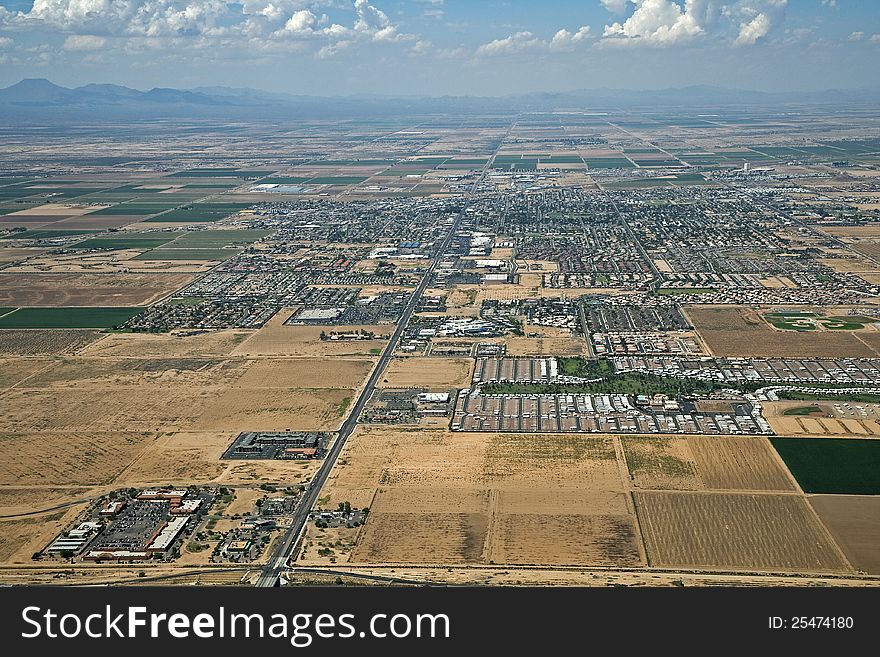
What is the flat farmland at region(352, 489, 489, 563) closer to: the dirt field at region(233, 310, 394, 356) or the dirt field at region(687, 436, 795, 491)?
the dirt field at region(687, 436, 795, 491)

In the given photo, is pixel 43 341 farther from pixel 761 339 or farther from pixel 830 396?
pixel 830 396

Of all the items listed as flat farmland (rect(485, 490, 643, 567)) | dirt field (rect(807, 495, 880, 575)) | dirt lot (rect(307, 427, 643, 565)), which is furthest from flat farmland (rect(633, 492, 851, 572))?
dirt lot (rect(307, 427, 643, 565))

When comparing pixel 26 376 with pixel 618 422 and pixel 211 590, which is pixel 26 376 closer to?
pixel 618 422

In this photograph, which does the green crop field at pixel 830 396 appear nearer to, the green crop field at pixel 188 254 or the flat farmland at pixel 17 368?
the flat farmland at pixel 17 368

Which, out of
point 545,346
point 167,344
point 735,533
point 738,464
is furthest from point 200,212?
point 735,533

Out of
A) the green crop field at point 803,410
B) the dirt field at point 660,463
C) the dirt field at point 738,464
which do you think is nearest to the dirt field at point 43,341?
the dirt field at point 660,463

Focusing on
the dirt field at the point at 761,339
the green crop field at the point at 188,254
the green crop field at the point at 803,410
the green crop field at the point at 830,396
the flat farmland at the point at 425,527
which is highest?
the green crop field at the point at 188,254

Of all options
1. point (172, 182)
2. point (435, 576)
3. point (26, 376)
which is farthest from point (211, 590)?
point (172, 182)
